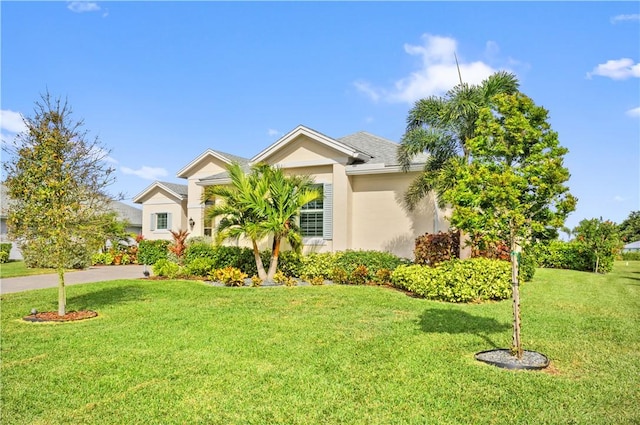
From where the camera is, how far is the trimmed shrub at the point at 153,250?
23.8 metres

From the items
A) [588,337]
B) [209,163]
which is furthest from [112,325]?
[209,163]

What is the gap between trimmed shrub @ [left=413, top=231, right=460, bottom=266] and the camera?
1432cm

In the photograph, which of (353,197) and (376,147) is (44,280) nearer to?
(353,197)

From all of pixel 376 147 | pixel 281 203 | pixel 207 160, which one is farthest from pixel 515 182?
pixel 207 160

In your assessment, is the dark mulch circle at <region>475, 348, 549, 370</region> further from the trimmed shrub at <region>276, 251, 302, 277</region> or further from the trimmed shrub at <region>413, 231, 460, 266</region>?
the trimmed shrub at <region>276, 251, 302, 277</region>

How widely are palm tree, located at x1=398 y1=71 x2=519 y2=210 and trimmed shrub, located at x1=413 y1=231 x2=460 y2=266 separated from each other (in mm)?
1501

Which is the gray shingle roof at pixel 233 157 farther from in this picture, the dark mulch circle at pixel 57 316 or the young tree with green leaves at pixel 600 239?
the young tree with green leaves at pixel 600 239

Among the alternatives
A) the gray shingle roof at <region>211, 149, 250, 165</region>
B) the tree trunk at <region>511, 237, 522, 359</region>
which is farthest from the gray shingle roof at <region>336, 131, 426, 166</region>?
the tree trunk at <region>511, 237, 522, 359</region>

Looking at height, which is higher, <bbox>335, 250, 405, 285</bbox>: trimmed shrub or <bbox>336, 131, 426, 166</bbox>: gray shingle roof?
<bbox>336, 131, 426, 166</bbox>: gray shingle roof

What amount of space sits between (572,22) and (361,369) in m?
10.7

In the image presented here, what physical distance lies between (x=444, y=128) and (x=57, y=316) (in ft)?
39.4

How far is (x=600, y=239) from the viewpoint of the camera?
20781mm

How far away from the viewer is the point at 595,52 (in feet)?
37.5

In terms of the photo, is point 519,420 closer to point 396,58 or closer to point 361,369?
point 361,369
